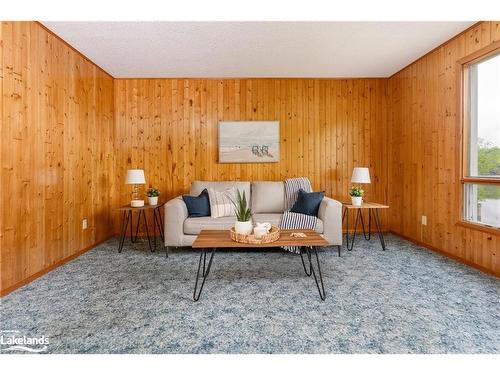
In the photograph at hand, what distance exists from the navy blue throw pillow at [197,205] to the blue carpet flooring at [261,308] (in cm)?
67

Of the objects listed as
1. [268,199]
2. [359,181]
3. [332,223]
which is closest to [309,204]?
[332,223]

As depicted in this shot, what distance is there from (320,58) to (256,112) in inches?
48.0

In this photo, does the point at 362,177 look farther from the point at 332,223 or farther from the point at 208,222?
the point at 208,222

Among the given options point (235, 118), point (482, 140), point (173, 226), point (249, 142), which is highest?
point (235, 118)

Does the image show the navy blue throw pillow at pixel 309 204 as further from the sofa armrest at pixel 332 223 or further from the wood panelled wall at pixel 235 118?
the wood panelled wall at pixel 235 118

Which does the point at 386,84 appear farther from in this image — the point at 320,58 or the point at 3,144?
the point at 3,144

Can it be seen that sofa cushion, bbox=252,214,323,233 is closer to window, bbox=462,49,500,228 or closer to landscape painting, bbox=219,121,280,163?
landscape painting, bbox=219,121,280,163

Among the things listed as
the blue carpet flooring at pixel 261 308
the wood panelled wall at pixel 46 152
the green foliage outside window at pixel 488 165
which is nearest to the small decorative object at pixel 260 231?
the blue carpet flooring at pixel 261 308

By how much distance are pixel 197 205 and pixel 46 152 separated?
1.68 m

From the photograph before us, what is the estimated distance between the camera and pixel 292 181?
3818 millimetres

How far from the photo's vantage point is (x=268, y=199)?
12.3 ft

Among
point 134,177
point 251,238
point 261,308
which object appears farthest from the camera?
point 134,177

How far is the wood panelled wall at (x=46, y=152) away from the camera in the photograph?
2.28m
